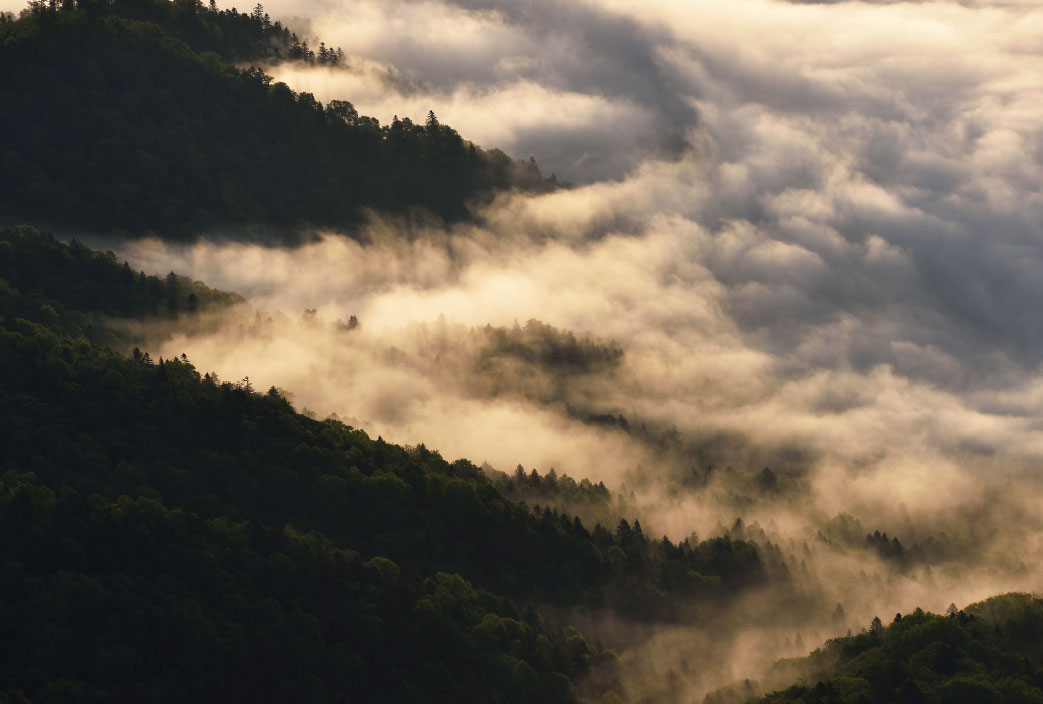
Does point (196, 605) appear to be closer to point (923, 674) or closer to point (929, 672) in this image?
point (923, 674)

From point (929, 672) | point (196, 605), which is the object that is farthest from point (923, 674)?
point (196, 605)

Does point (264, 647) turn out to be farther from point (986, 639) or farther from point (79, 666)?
point (986, 639)

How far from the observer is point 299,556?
18562cm

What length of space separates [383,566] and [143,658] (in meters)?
38.0

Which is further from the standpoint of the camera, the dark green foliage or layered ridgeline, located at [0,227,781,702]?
the dark green foliage

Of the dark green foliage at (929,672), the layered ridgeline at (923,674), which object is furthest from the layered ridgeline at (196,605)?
the dark green foliage at (929,672)

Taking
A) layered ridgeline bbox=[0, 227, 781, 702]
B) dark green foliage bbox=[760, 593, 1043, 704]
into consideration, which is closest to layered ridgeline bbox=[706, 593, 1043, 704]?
dark green foliage bbox=[760, 593, 1043, 704]

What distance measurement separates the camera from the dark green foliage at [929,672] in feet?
604

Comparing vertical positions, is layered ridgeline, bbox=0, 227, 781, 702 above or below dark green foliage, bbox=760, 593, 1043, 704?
above

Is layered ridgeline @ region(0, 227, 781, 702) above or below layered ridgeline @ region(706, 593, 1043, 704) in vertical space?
above

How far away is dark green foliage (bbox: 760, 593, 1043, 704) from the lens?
184125 mm

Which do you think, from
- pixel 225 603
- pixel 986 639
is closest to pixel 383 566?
pixel 225 603

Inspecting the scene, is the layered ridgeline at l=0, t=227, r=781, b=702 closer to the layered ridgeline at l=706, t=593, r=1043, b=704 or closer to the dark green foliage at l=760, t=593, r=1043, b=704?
the layered ridgeline at l=706, t=593, r=1043, b=704

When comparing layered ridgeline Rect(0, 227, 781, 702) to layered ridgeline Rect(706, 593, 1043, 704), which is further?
layered ridgeline Rect(706, 593, 1043, 704)
